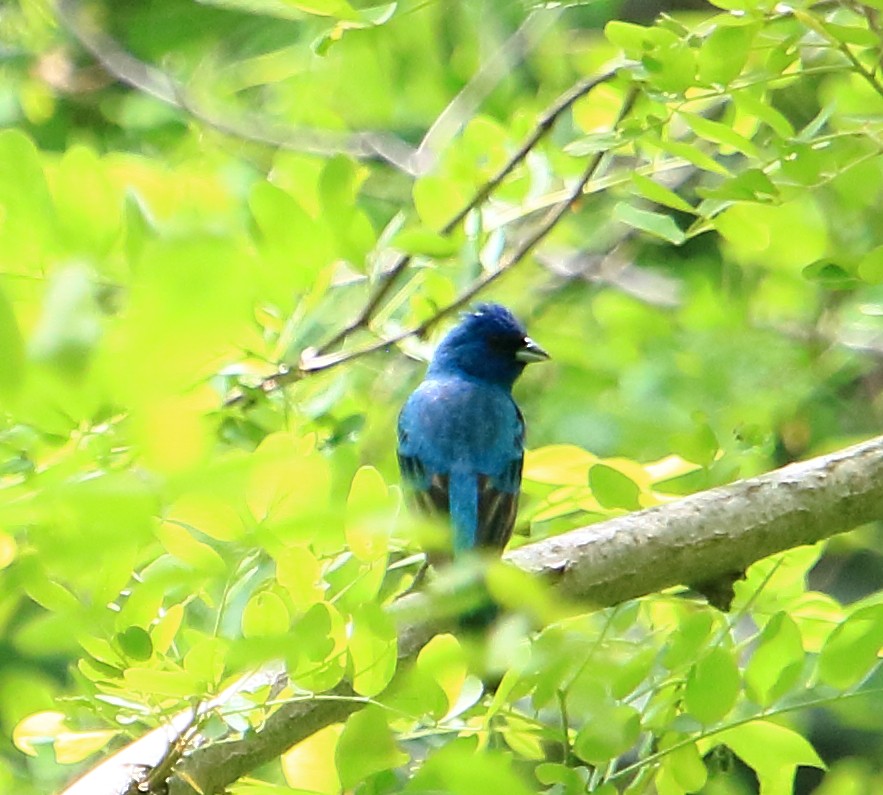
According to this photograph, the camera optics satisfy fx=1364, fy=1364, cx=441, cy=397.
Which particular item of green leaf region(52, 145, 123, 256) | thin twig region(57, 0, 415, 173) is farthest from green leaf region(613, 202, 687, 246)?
thin twig region(57, 0, 415, 173)

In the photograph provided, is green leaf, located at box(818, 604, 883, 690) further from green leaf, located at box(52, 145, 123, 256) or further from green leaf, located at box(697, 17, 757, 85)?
green leaf, located at box(52, 145, 123, 256)

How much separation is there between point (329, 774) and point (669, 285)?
7.15ft

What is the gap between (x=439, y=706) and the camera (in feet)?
3.46

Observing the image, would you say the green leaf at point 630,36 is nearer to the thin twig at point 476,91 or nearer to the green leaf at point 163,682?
the green leaf at point 163,682

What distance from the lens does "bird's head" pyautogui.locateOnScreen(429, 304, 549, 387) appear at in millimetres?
2543

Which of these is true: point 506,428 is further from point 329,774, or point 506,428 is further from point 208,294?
point 208,294

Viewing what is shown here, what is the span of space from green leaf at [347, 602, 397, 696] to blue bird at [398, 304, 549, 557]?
73 centimetres

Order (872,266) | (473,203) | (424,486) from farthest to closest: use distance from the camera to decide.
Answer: (424,486) → (473,203) → (872,266)

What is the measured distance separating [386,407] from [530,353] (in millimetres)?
323

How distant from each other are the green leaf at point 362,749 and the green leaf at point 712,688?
238mm

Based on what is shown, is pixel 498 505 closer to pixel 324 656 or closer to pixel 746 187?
pixel 746 187

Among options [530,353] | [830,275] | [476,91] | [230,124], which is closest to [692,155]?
[830,275]

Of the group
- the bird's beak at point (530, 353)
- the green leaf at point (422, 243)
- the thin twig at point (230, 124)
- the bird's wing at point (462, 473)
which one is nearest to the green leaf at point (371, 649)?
the green leaf at point (422, 243)

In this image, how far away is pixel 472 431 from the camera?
7.41 feet
